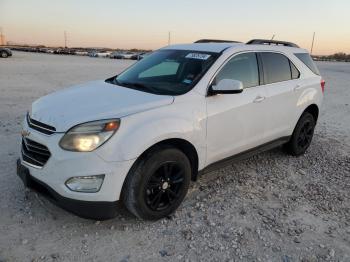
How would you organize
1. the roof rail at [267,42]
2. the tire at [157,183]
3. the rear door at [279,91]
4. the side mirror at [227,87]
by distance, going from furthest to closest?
the roof rail at [267,42] < the rear door at [279,91] < the side mirror at [227,87] < the tire at [157,183]

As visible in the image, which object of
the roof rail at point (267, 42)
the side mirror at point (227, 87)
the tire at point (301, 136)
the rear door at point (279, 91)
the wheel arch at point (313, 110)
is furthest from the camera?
the wheel arch at point (313, 110)

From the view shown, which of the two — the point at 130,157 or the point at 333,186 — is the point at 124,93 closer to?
the point at 130,157

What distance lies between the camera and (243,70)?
14.5 ft

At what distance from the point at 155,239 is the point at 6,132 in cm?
→ 418

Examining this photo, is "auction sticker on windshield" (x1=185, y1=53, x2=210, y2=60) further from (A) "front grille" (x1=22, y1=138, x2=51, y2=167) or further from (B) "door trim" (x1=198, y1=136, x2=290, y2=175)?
(A) "front grille" (x1=22, y1=138, x2=51, y2=167)

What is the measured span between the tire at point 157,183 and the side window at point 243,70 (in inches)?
42.8

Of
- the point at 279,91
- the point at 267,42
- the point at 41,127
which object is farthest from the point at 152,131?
the point at 267,42

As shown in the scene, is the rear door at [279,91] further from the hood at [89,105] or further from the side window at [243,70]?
the hood at [89,105]

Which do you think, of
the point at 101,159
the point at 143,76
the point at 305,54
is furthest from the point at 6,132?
the point at 305,54

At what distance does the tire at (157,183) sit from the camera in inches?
131

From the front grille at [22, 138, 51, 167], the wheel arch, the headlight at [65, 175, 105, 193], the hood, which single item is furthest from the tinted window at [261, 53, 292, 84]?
the front grille at [22, 138, 51, 167]

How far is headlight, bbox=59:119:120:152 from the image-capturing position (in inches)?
121

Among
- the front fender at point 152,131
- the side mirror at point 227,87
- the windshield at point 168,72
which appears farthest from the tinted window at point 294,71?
the front fender at point 152,131

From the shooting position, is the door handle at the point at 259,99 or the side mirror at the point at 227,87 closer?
the side mirror at the point at 227,87
